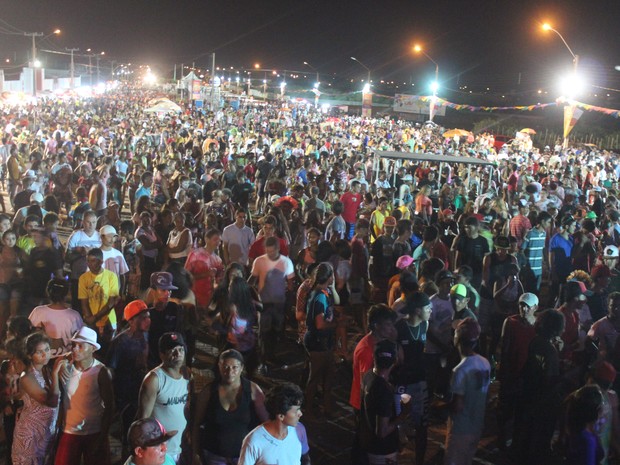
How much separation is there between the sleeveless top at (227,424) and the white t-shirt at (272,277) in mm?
2777

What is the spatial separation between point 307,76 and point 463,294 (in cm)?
14927

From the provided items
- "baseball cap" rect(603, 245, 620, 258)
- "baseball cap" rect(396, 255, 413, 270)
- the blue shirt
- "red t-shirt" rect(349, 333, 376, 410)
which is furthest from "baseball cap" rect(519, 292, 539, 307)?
the blue shirt

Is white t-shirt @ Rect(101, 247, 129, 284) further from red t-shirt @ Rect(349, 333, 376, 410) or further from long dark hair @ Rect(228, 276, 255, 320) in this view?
red t-shirt @ Rect(349, 333, 376, 410)

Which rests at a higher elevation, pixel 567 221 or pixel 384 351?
pixel 567 221

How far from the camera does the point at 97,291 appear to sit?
6090mm

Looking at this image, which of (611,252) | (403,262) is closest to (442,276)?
(403,262)

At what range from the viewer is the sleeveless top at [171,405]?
13.6 ft

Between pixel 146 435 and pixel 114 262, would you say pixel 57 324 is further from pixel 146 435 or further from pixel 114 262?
pixel 146 435

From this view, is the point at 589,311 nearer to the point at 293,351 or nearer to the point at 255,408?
the point at 293,351

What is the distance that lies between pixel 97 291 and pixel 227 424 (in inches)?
104

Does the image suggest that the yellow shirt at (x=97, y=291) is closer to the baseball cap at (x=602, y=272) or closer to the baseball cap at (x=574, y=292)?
the baseball cap at (x=574, y=292)

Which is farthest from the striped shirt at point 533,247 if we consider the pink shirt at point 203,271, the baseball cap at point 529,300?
the pink shirt at point 203,271

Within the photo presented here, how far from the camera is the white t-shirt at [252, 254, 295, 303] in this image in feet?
22.4

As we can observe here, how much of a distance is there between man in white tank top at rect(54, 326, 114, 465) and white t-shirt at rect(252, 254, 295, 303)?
2.66 m
